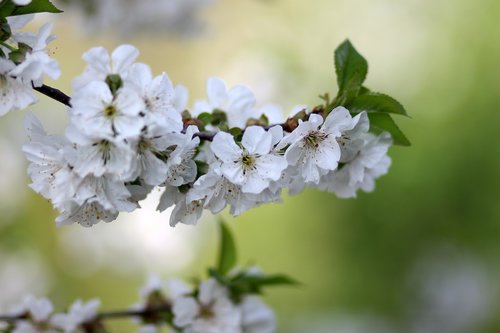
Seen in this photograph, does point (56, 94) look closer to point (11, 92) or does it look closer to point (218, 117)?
point (11, 92)

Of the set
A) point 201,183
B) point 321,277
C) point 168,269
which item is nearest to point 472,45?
point 321,277

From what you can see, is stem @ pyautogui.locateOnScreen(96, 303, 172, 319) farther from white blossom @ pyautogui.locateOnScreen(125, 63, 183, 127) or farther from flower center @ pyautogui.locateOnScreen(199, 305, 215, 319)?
white blossom @ pyautogui.locateOnScreen(125, 63, 183, 127)

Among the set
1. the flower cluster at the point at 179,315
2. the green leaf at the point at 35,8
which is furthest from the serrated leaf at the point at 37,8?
the flower cluster at the point at 179,315

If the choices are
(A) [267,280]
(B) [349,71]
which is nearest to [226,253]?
(A) [267,280]

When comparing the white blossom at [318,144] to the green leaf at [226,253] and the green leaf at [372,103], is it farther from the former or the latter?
the green leaf at [226,253]

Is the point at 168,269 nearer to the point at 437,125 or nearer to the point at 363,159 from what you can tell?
the point at 437,125

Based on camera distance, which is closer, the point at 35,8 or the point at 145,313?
the point at 35,8
